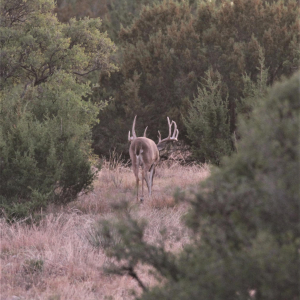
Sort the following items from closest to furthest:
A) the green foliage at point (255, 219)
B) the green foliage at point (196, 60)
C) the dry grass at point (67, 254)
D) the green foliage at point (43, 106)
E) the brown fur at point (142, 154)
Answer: the green foliage at point (255, 219), the dry grass at point (67, 254), the green foliage at point (43, 106), the brown fur at point (142, 154), the green foliage at point (196, 60)

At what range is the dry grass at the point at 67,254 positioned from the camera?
4219mm

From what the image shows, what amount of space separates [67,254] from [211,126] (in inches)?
314

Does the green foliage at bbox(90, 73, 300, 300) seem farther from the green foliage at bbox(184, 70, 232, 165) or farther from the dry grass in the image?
Answer: the green foliage at bbox(184, 70, 232, 165)

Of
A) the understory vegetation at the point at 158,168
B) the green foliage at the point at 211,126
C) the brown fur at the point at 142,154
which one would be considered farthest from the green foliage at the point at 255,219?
the green foliage at the point at 211,126

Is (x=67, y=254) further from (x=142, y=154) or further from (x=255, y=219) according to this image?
(x=142, y=154)

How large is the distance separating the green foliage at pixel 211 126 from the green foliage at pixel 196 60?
4.65ft

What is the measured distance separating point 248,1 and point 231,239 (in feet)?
44.9

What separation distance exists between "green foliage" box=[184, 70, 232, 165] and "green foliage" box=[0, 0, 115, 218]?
107 inches

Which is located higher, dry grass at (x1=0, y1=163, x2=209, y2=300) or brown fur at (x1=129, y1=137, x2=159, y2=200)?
dry grass at (x1=0, y1=163, x2=209, y2=300)

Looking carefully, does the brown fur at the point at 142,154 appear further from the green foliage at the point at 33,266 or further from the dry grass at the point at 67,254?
the green foliage at the point at 33,266

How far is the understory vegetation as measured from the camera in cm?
208

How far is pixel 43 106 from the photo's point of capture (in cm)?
920

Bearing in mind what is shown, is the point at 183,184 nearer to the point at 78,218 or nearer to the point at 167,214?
the point at 167,214

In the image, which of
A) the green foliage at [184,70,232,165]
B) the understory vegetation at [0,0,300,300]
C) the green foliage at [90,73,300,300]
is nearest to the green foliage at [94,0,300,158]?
the understory vegetation at [0,0,300,300]
